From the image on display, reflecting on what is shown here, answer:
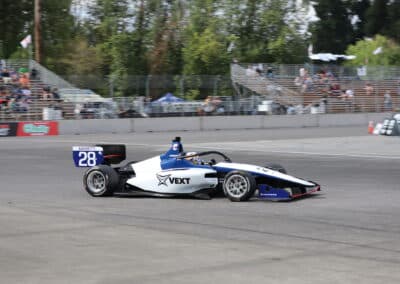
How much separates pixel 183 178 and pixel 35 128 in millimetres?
23301

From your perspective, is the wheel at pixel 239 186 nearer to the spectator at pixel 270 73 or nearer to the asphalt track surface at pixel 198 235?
the asphalt track surface at pixel 198 235

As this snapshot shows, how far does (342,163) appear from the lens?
66.1 ft

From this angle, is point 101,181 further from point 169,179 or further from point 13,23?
point 13,23

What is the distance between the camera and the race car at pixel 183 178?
12.2 meters

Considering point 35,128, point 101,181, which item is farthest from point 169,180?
point 35,128

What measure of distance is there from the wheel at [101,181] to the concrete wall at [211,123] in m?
22.8

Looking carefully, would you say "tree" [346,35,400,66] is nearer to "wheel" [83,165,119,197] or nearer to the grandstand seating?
the grandstand seating

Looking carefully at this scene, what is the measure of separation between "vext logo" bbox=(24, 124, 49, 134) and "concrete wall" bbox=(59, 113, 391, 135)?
741 mm

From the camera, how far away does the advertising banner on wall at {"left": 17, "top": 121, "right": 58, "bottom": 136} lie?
34.4m

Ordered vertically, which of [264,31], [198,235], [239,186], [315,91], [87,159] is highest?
[264,31]

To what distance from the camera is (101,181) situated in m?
13.1

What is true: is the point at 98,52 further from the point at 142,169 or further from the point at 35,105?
the point at 142,169

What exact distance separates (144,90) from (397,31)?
1846 inches

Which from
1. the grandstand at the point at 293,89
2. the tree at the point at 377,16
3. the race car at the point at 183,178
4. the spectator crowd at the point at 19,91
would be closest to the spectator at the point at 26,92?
the spectator crowd at the point at 19,91
